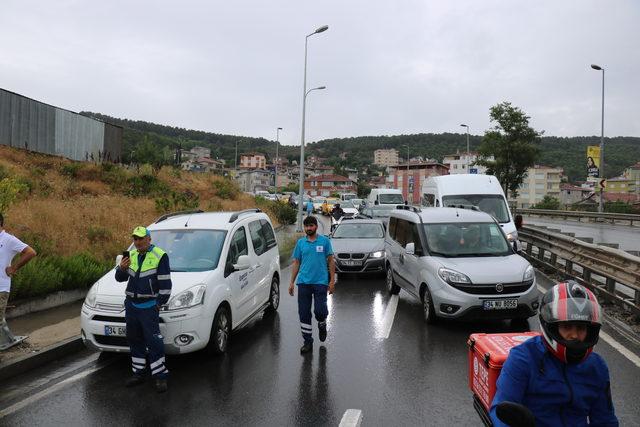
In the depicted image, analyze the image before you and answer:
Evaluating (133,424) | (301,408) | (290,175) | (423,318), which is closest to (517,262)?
(423,318)

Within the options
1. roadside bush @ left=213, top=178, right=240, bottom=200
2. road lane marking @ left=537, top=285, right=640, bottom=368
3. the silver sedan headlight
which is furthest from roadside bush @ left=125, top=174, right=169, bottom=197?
road lane marking @ left=537, top=285, right=640, bottom=368

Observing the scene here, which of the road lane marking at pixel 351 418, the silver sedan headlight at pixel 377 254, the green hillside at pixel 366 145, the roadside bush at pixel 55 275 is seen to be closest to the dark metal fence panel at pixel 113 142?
the roadside bush at pixel 55 275

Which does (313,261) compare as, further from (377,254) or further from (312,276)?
(377,254)

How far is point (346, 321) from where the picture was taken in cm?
818

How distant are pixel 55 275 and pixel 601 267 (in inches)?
386

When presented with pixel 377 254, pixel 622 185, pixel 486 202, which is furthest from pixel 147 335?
pixel 622 185

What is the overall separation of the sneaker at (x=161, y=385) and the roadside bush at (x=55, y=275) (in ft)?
13.9

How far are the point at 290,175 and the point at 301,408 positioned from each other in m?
152

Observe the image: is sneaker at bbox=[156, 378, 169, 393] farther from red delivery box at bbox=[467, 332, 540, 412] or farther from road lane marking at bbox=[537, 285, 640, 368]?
road lane marking at bbox=[537, 285, 640, 368]

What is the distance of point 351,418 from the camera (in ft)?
14.6

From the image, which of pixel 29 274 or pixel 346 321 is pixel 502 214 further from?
pixel 29 274

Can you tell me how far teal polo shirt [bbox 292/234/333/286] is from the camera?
653cm

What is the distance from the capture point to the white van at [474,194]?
14481mm

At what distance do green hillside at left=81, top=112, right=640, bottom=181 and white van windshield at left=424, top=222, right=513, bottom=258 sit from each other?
45127 millimetres
